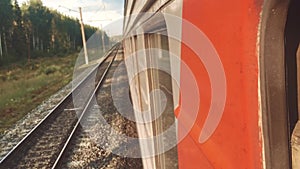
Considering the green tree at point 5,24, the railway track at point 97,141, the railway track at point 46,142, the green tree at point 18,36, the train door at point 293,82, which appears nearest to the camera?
the train door at point 293,82

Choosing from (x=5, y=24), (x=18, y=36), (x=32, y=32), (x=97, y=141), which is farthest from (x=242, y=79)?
(x=32, y=32)

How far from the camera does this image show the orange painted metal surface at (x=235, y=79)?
75cm

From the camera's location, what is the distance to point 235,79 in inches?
33.1

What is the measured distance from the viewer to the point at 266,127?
72 centimetres

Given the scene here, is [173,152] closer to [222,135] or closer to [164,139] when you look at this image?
[164,139]

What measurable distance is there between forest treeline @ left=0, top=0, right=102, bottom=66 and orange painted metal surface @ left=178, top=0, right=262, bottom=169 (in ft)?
152

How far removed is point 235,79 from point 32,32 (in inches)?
2705

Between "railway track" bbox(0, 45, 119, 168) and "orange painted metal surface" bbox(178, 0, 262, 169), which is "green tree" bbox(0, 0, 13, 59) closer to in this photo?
"railway track" bbox(0, 45, 119, 168)

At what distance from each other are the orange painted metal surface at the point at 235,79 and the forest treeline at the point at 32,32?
46.2 meters

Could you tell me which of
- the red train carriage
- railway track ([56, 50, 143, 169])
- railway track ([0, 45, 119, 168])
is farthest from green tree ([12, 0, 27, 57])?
the red train carriage

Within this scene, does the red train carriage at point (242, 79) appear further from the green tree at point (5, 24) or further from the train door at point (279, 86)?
the green tree at point (5, 24)

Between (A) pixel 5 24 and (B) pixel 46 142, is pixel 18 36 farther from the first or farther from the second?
(B) pixel 46 142

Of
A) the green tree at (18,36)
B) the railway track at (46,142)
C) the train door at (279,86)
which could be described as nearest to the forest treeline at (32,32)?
the green tree at (18,36)

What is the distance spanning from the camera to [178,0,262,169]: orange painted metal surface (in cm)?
75
